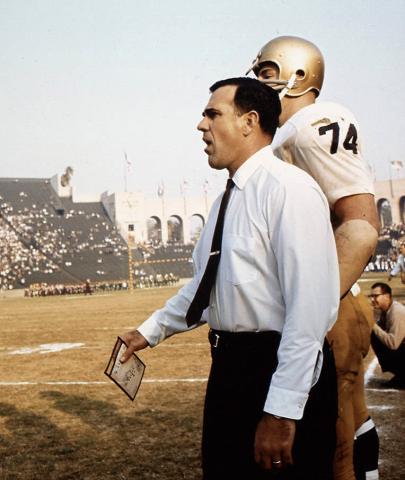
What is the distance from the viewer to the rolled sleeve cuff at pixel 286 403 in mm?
1875

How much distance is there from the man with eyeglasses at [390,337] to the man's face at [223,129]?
16.7 ft

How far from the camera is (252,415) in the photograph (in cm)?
205

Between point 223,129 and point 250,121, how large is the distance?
0.10 meters

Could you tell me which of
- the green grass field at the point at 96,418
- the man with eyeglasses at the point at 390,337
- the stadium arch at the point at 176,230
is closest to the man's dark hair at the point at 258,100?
the green grass field at the point at 96,418

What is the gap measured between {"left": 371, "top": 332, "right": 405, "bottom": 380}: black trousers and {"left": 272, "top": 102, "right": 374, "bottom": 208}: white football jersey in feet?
15.5

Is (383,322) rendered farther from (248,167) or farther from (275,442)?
(275,442)

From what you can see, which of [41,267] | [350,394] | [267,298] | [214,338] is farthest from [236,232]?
[41,267]

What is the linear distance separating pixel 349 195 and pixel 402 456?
108 inches

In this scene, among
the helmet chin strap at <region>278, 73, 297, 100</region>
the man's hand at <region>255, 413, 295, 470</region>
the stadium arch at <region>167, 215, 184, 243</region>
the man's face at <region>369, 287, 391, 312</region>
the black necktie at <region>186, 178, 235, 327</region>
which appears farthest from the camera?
the stadium arch at <region>167, 215, 184, 243</region>

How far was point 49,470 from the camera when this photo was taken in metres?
4.39

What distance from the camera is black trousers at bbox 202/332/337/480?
2021 mm

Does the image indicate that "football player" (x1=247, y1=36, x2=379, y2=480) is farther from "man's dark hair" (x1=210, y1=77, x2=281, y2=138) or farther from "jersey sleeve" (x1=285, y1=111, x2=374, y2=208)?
Result: "man's dark hair" (x1=210, y1=77, x2=281, y2=138)

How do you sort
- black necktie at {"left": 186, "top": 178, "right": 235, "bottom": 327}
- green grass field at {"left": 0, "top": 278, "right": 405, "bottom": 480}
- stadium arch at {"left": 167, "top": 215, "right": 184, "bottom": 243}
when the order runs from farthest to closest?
stadium arch at {"left": 167, "top": 215, "right": 184, "bottom": 243}, green grass field at {"left": 0, "top": 278, "right": 405, "bottom": 480}, black necktie at {"left": 186, "top": 178, "right": 235, "bottom": 327}

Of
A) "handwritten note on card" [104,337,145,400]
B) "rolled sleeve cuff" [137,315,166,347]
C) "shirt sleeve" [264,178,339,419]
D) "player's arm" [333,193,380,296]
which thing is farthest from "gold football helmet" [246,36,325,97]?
"handwritten note on card" [104,337,145,400]
